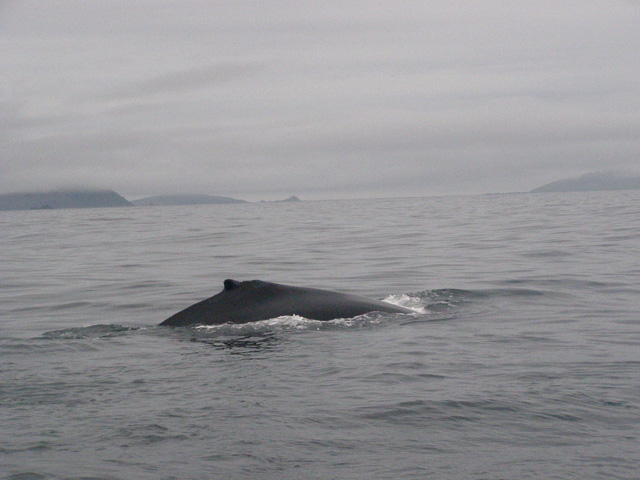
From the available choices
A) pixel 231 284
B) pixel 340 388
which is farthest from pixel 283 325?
pixel 340 388

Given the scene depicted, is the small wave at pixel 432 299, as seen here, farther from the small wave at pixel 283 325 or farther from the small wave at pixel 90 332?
the small wave at pixel 90 332

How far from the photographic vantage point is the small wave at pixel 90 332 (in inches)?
416

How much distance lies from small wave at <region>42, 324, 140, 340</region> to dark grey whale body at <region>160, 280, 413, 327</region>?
71 cm

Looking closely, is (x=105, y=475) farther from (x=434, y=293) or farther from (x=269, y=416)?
(x=434, y=293)

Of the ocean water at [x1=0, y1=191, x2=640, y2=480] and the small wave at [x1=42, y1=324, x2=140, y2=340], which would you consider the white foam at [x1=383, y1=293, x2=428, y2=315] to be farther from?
the small wave at [x1=42, y1=324, x2=140, y2=340]

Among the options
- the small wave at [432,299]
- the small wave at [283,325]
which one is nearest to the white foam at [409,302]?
the small wave at [432,299]

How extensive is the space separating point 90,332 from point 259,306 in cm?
249

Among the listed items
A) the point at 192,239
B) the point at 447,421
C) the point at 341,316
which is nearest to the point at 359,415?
the point at 447,421

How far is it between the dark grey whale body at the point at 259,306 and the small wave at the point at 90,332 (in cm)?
71

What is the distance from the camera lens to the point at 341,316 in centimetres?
1063

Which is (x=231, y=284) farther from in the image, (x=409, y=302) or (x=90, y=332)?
(x=409, y=302)

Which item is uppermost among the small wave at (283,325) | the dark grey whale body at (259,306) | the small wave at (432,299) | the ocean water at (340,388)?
the dark grey whale body at (259,306)

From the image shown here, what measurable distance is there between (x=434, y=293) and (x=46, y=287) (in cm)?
902

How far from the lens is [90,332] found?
10922mm
